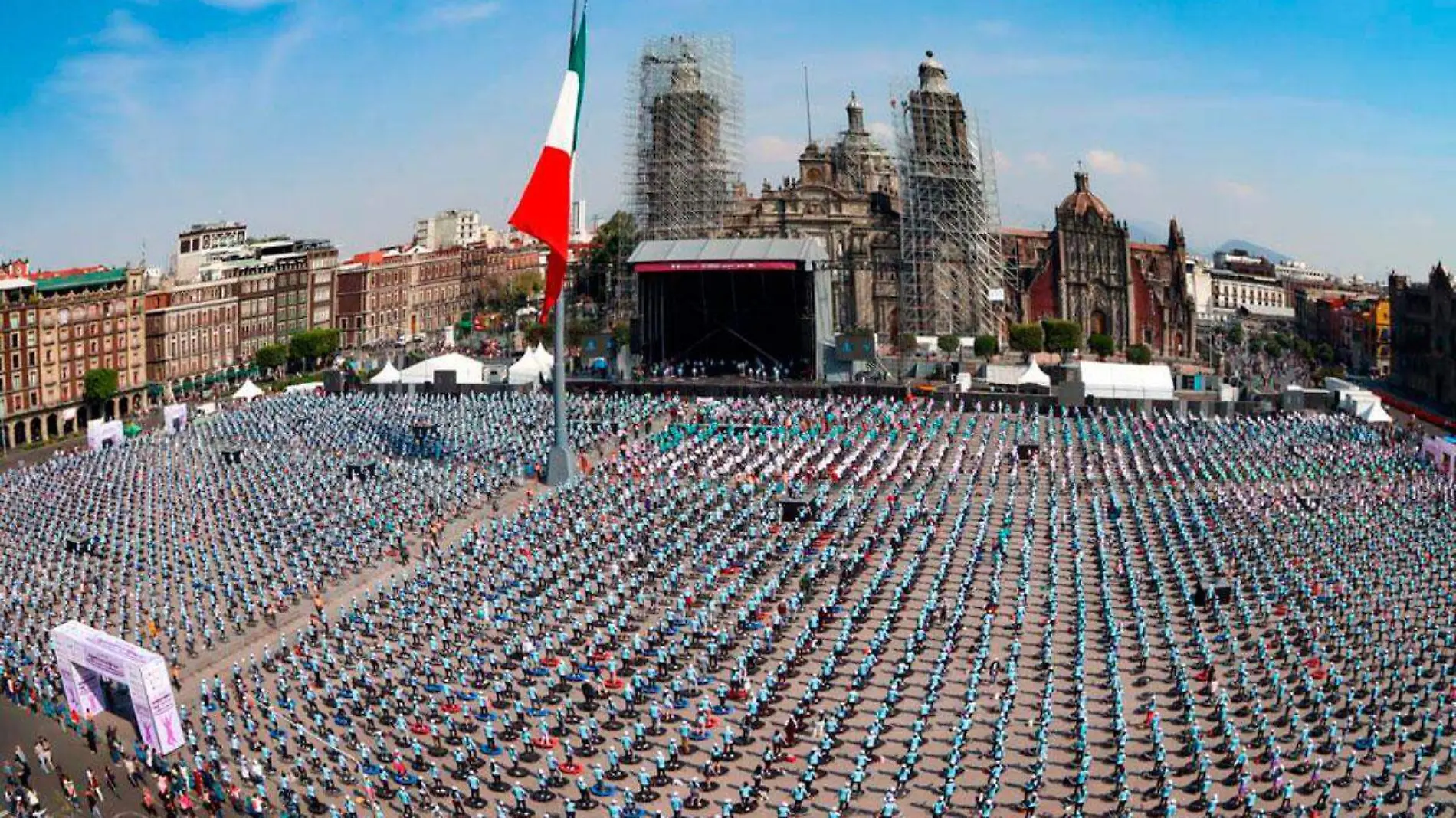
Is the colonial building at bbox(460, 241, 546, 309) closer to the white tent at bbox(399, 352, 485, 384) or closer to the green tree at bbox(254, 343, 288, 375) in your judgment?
the green tree at bbox(254, 343, 288, 375)

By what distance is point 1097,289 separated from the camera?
112688 millimetres

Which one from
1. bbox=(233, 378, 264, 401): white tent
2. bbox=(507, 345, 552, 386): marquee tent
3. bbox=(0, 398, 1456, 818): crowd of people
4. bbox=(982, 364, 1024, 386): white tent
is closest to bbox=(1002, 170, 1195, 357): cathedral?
bbox=(982, 364, 1024, 386): white tent

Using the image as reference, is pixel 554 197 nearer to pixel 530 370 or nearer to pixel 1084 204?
pixel 530 370

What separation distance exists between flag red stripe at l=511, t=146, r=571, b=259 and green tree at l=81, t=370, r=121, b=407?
157 feet

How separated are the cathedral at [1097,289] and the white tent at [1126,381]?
37.4 meters

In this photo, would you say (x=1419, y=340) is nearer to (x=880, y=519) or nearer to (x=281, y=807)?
(x=880, y=519)

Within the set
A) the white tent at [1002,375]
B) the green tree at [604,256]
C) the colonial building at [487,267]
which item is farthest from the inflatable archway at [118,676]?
the colonial building at [487,267]

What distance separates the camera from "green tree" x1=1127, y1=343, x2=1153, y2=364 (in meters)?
98.0

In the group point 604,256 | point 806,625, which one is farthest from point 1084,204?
point 806,625

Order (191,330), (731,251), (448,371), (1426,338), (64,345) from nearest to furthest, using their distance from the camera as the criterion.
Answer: (731,251) < (448,371) < (64,345) < (1426,338) < (191,330)

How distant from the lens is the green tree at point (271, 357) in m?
105

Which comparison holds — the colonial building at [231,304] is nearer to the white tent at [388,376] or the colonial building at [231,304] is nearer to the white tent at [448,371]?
the white tent at [388,376]

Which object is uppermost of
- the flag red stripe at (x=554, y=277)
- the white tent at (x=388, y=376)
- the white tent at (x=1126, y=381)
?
the flag red stripe at (x=554, y=277)

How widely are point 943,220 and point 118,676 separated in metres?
79.0
